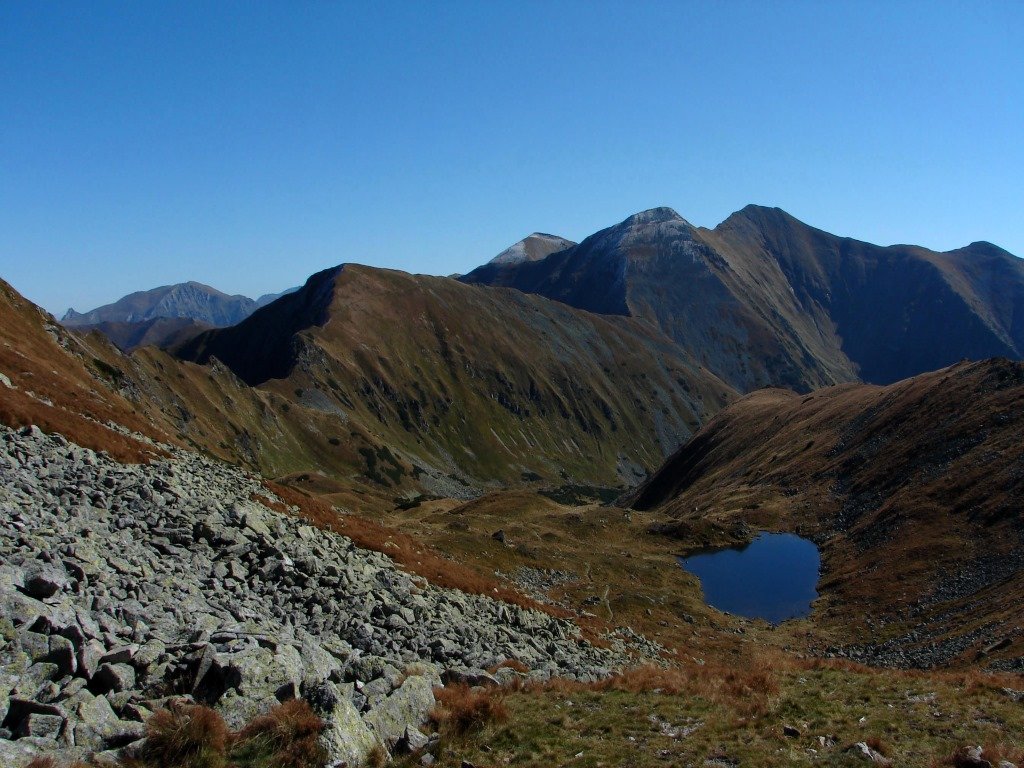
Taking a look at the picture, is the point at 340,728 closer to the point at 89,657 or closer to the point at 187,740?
the point at 187,740

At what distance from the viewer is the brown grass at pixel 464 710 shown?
15.7m

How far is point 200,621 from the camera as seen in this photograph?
18.0 metres

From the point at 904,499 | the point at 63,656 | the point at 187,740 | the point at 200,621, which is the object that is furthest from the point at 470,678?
the point at 904,499

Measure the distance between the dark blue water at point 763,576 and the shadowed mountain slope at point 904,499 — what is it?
2.53 meters

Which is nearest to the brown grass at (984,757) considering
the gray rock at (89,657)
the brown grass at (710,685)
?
the brown grass at (710,685)

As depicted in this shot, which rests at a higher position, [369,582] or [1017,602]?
[369,582]

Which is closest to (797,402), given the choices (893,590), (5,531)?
Answer: (893,590)

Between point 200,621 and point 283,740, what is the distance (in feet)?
21.0

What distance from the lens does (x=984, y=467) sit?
8025 centimetres

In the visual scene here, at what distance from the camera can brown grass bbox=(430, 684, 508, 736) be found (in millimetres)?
15734

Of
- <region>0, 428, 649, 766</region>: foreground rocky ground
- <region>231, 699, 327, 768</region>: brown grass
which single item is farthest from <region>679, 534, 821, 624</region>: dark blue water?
<region>231, 699, 327, 768</region>: brown grass

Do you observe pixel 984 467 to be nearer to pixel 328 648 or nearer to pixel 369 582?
pixel 369 582

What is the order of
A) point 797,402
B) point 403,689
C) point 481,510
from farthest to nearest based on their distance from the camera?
point 797,402, point 481,510, point 403,689

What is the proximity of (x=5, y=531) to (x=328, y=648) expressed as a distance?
365 inches
